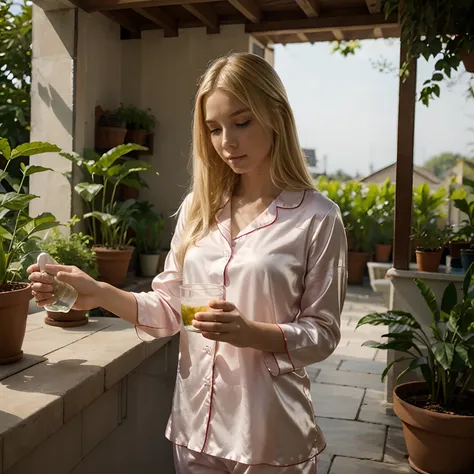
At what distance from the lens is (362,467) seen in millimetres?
2814

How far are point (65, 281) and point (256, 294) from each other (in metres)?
0.43

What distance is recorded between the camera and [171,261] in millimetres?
1393

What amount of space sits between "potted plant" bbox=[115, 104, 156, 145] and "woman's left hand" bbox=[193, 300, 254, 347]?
3913mm

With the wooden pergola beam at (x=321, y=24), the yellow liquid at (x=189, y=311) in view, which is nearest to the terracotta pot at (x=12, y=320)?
the yellow liquid at (x=189, y=311)

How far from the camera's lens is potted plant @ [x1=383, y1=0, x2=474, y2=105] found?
99.3 inches

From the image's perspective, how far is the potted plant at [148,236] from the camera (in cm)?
458

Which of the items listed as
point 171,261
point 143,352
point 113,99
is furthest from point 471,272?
point 113,99

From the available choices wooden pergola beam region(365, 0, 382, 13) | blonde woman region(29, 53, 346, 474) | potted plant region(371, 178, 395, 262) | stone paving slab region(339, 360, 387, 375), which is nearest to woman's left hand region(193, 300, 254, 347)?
blonde woman region(29, 53, 346, 474)

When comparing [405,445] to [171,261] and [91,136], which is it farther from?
[91,136]

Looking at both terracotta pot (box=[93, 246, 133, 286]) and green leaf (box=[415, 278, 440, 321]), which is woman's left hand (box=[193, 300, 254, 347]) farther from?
terracotta pot (box=[93, 246, 133, 286])

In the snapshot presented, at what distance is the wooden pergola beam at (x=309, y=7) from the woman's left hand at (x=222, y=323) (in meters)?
3.54

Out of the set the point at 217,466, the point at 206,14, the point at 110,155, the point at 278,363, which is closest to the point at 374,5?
the point at 206,14

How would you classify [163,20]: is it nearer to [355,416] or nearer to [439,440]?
[355,416]

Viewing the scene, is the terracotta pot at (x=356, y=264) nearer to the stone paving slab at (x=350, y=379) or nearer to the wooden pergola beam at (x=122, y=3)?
the stone paving slab at (x=350, y=379)
